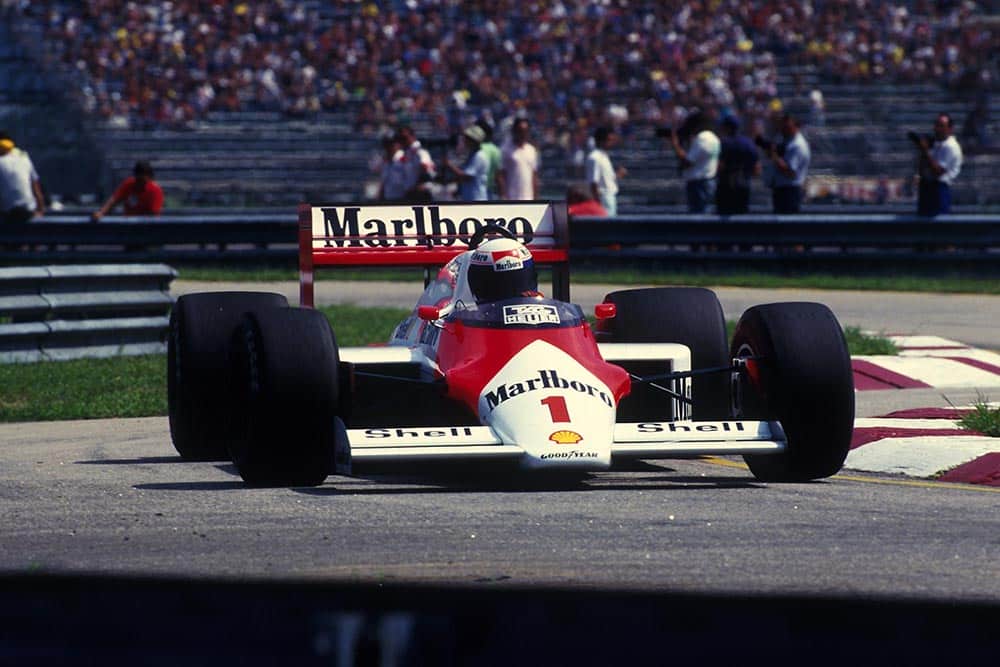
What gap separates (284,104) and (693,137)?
1900 cm

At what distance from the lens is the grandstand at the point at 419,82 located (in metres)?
38.0

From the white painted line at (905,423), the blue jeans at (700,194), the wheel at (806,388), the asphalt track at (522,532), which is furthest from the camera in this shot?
the blue jeans at (700,194)

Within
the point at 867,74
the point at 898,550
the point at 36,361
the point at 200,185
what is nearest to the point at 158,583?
the point at 898,550

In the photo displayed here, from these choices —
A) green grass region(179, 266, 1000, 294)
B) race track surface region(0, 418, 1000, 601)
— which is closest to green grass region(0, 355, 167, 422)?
race track surface region(0, 418, 1000, 601)

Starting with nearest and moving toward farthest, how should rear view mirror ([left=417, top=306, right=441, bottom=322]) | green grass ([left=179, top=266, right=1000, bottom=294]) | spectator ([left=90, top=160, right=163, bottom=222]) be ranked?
rear view mirror ([left=417, top=306, right=441, bottom=322]), green grass ([left=179, top=266, right=1000, bottom=294]), spectator ([left=90, top=160, right=163, bottom=222])

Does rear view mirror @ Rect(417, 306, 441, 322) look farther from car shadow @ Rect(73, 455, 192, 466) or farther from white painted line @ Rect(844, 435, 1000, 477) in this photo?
white painted line @ Rect(844, 435, 1000, 477)

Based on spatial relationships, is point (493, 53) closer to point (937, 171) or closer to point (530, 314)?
point (937, 171)

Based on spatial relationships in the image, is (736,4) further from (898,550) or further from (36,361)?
(898,550)

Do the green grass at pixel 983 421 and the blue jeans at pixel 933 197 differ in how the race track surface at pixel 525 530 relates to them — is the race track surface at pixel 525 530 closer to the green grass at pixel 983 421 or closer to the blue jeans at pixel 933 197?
the green grass at pixel 983 421

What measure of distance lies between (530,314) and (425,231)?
6.60 feet

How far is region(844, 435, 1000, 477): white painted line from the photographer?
8680mm

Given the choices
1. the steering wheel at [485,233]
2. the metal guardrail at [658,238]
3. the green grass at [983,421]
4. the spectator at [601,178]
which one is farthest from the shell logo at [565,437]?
the spectator at [601,178]

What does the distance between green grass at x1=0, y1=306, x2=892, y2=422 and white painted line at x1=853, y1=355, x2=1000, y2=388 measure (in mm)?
676

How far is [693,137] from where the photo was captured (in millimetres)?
22766
